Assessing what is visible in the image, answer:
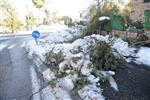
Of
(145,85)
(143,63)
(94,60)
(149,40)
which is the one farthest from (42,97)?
(149,40)

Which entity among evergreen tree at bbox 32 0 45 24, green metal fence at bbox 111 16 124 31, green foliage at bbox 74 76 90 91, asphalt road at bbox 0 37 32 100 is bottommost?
asphalt road at bbox 0 37 32 100

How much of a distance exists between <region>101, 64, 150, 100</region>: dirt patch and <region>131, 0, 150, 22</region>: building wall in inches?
379

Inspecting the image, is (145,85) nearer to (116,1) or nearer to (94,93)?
(94,93)

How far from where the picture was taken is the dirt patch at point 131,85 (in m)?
7.60

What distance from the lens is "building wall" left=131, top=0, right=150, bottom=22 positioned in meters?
18.9

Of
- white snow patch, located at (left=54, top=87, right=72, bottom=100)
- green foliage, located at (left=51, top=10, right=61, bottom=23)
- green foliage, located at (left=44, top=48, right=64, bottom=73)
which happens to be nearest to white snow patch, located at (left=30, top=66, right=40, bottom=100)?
white snow patch, located at (left=54, top=87, right=72, bottom=100)

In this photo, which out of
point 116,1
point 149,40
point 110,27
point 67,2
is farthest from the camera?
point 67,2

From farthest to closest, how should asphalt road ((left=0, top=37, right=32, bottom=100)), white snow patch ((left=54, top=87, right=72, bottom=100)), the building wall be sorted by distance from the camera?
the building wall < asphalt road ((left=0, top=37, right=32, bottom=100)) < white snow patch ((left=54, top=87, right=72, bottom=100))

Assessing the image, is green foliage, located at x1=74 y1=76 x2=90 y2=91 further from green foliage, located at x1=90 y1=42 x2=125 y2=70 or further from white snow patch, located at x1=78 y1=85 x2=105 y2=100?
green foliage, located at x1=90 y1=42 x2=125 y2=70

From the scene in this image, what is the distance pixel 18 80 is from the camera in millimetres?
10172

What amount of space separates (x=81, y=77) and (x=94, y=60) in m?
1.18

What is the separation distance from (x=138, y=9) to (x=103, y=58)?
10733 millimetres

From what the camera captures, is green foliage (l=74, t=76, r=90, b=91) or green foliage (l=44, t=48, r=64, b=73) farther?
green foliage (l=44, t=48, r=64, b=73)

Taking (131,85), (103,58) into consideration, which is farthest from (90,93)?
(103,58)
